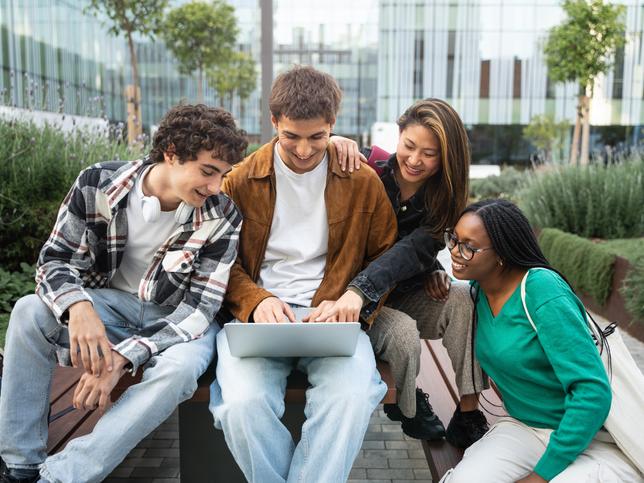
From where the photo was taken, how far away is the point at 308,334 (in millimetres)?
1954

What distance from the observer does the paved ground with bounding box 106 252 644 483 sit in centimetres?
284

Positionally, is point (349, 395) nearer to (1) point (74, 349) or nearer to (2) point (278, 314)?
(2) point (278, 314)

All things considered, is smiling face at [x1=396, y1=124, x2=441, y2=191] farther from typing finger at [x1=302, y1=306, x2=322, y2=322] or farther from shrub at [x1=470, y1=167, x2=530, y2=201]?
shrub at [x1=470, y1=167, x2=530, y2=201]

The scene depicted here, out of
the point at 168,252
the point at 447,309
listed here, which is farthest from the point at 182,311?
the point at 447,309

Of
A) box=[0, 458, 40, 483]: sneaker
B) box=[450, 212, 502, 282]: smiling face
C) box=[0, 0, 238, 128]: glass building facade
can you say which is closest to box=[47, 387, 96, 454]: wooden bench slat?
box=[0, 458, 40, 483]: sneaker

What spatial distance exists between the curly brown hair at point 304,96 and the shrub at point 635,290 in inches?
141

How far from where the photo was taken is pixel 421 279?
8.96 ft

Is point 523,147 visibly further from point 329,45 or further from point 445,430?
point 445,430

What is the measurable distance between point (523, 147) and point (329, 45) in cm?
1332

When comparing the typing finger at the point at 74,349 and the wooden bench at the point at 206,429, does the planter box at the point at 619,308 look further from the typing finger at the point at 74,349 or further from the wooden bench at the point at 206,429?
the typing finger at the point at 74,349

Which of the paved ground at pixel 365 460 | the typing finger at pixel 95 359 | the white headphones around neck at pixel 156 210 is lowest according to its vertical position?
the paved ground at pixel 365 460

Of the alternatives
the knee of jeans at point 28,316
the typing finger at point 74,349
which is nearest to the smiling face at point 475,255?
the typing finger at point 74,349

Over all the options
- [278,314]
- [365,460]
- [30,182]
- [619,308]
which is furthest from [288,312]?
[619,308]

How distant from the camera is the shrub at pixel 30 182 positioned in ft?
14.3
